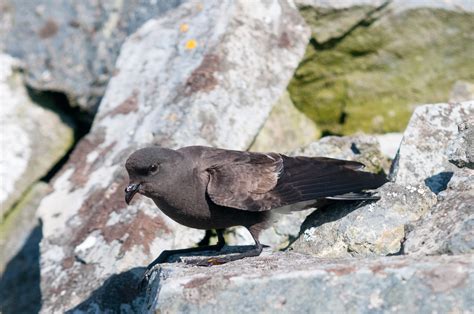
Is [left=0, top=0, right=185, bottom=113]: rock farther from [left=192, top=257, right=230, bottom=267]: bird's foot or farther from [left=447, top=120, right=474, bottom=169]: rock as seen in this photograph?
[left=447, top=120, right=474, bottom=169]: rock

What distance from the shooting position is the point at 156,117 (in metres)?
7.98

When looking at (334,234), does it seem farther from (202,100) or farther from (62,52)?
(62,52)

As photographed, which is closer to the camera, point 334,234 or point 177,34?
point 334,234

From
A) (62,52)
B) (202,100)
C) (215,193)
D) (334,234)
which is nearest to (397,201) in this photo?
(334,234)

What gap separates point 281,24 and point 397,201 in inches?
139

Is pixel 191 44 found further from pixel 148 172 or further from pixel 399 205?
pixel 399 205

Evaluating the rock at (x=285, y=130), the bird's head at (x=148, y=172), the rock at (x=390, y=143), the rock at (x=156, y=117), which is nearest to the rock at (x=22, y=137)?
the rock at (x=156, y=117)

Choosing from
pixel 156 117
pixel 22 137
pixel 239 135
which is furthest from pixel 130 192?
pixel 22 137

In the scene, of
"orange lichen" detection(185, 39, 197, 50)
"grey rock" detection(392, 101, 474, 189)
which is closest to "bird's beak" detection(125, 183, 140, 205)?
"grey rock" detection(392, 101, 474, 189)

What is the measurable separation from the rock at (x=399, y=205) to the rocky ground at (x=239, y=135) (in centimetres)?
1

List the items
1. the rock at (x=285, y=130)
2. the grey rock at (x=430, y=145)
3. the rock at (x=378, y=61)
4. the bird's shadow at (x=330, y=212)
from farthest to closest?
the rock at (x=378, y=61)
the rock at (x=285, y=130)
the grey rock at (x=430, y=145)
the bird's shadow at (x=330, y=212)

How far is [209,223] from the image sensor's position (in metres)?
6.13

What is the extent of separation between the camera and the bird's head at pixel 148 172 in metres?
6.02

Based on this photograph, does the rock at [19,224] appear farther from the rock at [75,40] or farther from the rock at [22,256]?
the rock at [75,40]
